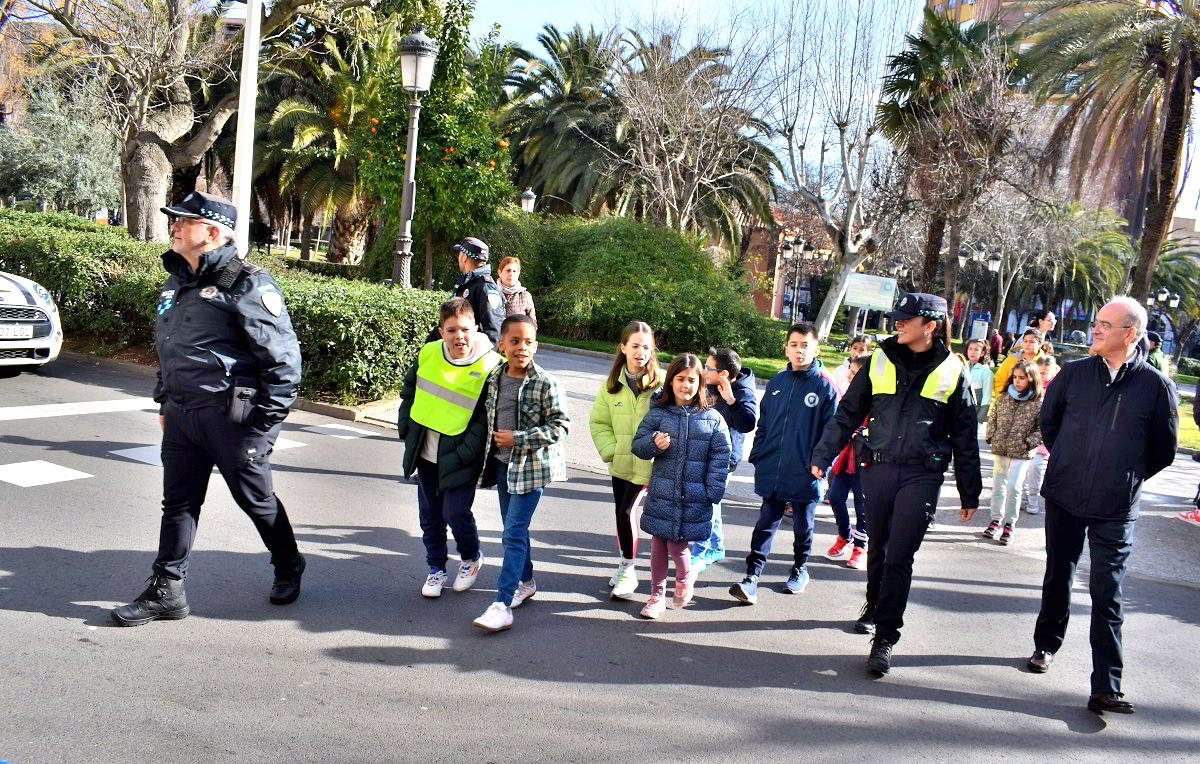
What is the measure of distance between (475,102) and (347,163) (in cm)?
1103

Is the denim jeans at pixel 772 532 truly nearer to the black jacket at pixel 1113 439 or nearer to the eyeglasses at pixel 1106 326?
the black jacket at pixel 1113 439

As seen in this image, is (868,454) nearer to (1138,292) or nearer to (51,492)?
(51,492)

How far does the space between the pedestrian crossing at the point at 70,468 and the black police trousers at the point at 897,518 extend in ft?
15.2

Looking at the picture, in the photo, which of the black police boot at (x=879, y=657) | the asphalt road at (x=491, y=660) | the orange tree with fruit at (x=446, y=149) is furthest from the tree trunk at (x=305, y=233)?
the black police boot at (x=879, y=657)

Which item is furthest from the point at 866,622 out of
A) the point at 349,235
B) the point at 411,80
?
the point at 349,235

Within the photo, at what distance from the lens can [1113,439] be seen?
4.30 m

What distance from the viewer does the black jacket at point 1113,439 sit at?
4.26 m

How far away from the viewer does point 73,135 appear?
122ft

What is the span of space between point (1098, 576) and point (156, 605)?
14.0ft

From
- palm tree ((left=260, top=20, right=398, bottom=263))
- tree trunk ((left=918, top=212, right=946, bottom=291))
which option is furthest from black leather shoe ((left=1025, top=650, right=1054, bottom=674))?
palm tree ((left=260, top=20, right=398, bottom=263))

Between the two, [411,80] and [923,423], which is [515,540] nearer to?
[923,423]

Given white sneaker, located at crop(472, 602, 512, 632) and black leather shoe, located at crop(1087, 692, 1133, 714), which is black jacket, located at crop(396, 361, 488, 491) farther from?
black leather shoe, located at crop(1087, 692, 1133, 714)

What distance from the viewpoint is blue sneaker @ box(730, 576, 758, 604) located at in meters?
5.28

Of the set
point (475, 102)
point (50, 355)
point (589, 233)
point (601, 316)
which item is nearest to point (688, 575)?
point (50, 355)
